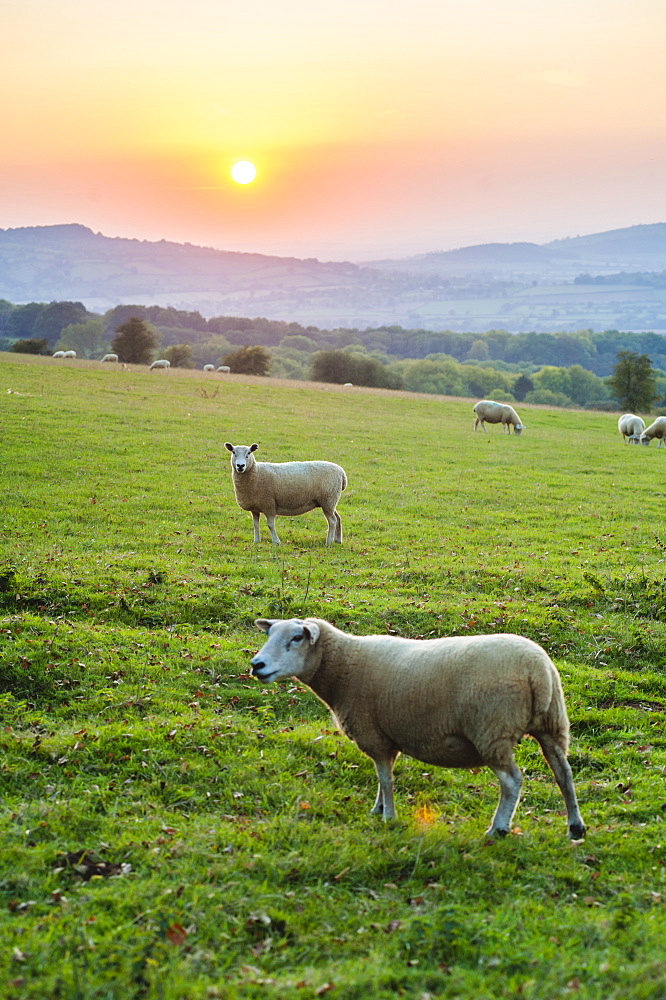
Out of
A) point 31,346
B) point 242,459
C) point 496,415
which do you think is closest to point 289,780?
point 242,459

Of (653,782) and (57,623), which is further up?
(57,623)

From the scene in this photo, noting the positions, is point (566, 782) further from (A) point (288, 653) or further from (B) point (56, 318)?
(B) point (56, 318)

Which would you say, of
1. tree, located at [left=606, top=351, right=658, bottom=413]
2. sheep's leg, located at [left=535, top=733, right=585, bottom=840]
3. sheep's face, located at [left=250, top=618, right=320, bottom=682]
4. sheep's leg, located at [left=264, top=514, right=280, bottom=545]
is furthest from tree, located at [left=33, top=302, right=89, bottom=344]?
sheep's leg, located at [left=535, top=733, right=585, bottom=840]

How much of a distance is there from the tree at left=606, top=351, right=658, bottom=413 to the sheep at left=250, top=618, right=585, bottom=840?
7042 cm

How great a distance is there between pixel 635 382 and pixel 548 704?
7098cm

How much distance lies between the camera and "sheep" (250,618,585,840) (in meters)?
6.80

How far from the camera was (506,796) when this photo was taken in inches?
276

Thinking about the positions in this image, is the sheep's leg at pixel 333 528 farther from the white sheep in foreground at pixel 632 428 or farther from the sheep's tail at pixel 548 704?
the white sheep in foreground at pixel 632 428

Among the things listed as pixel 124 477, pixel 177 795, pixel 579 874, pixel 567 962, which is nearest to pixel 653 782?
pixel 579 874

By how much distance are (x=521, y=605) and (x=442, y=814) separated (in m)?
6.41

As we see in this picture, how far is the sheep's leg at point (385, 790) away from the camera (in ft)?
24.2

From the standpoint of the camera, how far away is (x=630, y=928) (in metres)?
5.67

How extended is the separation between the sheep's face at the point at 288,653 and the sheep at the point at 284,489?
10.7 meters

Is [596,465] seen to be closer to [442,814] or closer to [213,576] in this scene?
[213,576]
